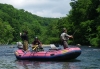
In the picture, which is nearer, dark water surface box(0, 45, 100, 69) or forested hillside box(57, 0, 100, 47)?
dark water surface box(0, 45, 100, 69)

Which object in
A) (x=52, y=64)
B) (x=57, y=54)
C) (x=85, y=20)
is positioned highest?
(x=85, y=20)

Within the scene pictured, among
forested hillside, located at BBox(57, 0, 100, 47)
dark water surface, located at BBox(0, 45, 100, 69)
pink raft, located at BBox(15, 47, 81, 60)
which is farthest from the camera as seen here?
forested hillside, located at BBox(57, 0, 100, 47)

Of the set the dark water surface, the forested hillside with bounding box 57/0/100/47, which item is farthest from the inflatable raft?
the forested hillside with bounding box 57/0/100/47

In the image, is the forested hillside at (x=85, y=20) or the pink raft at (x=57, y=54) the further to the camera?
the forested hillside at (x=85, y=20)

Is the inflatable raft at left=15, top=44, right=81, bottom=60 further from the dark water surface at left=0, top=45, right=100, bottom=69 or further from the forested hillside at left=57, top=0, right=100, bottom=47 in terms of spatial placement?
the forested hillside at left=57, top=0, right=100, bottom=47

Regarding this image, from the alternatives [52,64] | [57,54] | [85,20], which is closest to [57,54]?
[57,54]

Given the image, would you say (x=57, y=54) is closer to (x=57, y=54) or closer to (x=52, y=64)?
(x=57, y=54)

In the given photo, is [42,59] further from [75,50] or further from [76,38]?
[76,38]

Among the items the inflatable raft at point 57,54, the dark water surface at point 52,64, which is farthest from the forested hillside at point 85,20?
the dark water surface at point 52,64

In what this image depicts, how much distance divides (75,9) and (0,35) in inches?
2277

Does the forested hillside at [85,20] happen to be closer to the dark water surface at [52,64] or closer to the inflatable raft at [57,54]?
the inflatable raft at [57,54]

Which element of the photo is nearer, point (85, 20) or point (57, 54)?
point (57, 54)

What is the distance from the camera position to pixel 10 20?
166m

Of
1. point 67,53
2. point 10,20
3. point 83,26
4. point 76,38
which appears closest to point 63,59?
point 67,53
